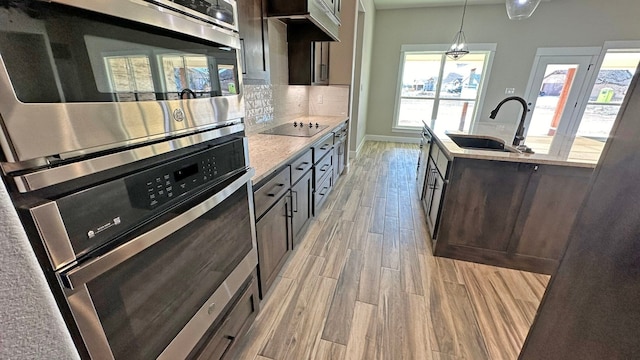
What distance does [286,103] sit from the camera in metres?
3.23

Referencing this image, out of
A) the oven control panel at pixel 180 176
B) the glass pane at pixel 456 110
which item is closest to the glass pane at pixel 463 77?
the glass pane at pixel 456 110

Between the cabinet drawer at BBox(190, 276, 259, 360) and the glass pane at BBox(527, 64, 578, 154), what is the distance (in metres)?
6.13

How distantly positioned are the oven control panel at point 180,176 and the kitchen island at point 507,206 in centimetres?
161

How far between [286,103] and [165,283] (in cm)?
269

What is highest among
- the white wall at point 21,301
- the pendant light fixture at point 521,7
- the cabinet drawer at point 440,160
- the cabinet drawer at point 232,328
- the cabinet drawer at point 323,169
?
the pendant light fixture at point 521,7

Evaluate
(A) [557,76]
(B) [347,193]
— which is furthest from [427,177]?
→ (A) [557,76]

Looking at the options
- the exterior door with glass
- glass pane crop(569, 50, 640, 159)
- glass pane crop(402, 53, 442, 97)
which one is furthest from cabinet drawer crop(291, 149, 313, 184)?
glass pane crop(569, 50, 640, 159)

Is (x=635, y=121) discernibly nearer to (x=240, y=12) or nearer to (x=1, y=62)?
(x=1, y=62)

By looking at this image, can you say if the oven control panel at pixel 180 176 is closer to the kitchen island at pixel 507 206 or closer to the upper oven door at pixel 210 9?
the upper oven door at pixel 210 9

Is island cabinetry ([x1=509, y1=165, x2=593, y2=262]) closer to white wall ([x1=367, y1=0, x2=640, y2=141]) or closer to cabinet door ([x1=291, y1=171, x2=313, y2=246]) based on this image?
cabinet door ([x1=291, y1=171, x2=313, y2=246])

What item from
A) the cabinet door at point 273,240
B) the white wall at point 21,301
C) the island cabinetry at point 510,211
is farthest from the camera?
the island cabinetry at point 510,211

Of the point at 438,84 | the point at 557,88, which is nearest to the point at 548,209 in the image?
the point at 438,84

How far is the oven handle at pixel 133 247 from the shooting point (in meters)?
0.57

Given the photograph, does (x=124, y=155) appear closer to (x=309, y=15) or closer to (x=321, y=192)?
(x=309, y=15)
